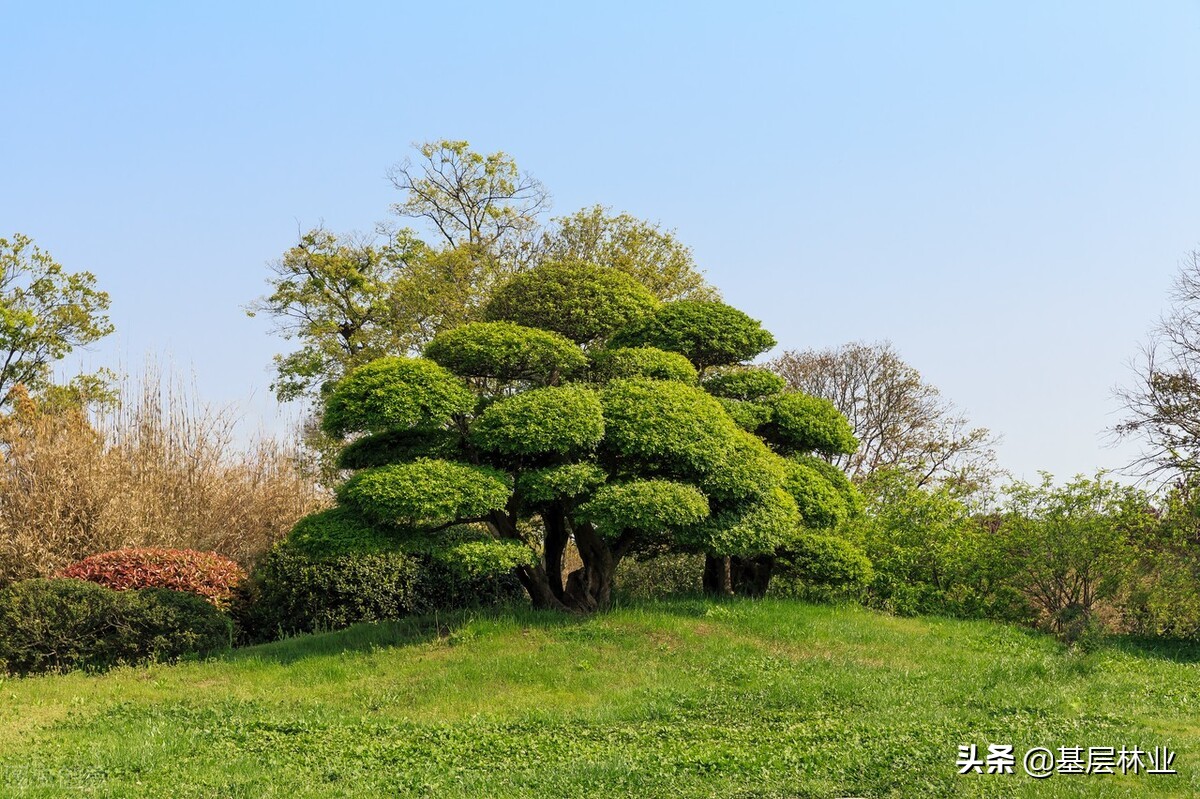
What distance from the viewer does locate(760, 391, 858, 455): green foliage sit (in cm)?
1491

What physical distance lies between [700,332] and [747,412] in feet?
4.15

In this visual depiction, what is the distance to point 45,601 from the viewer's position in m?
12.0

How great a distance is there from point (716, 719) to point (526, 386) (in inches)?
257

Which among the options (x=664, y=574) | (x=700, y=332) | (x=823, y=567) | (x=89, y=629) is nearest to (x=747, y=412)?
(x=700, y=332)

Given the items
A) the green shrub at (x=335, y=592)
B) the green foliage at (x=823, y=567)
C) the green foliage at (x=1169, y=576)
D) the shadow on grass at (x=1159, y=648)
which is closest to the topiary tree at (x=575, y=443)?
the green foliage at (x=823, y=567)

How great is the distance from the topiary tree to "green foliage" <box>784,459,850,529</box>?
2 centimetres

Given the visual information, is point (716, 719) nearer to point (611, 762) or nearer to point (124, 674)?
point (611, 762)

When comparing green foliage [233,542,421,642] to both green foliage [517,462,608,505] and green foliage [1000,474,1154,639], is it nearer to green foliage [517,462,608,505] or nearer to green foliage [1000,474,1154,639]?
green foliage [517,462,608,505]

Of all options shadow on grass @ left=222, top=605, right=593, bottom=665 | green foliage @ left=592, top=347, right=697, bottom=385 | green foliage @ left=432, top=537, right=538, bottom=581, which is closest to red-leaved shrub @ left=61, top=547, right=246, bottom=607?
shadow on grass @ left=222, top=605, right=593, bottom=665

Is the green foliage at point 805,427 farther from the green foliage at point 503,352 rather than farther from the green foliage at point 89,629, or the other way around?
the green foliage at point 89,629

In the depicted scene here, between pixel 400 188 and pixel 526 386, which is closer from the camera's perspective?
pixel 526 386

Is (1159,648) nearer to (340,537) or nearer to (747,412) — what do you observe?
(747,412)

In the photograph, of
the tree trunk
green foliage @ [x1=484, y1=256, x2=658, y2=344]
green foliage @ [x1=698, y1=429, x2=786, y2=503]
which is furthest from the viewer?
→ green foliage @ [x1=484, y1=256, x2=658, y2=344]

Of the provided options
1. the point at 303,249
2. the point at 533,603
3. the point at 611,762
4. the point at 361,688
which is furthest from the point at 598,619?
the point at 303,249
